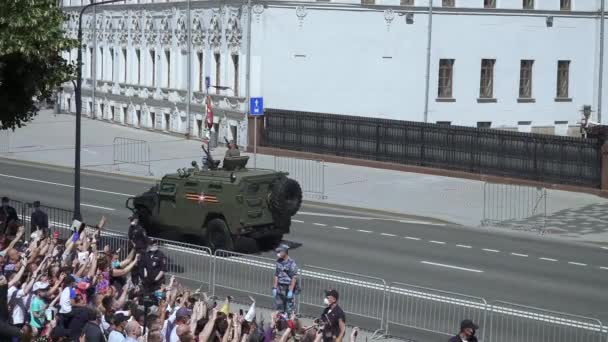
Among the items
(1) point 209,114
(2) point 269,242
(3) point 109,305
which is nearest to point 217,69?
(1) point 209,114

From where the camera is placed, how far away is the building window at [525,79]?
51438 millimetres

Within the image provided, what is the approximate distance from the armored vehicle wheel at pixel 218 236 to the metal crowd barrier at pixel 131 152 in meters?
17.7

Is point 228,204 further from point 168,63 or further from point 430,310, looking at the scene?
point 168,63

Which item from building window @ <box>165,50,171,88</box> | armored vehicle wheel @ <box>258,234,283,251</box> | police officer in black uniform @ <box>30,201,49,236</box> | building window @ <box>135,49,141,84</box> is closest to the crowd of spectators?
police officer in black uniform @ <box>30,201,49,236</box>

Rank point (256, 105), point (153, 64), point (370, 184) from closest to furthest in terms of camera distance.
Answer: point (370, 184)
point (256, 105)
point (153, 64)

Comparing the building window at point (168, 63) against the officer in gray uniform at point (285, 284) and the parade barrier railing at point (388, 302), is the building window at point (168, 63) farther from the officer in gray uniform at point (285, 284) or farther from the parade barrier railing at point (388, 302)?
the officer in gray uniform at point (285, 284)

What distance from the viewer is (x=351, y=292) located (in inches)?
722

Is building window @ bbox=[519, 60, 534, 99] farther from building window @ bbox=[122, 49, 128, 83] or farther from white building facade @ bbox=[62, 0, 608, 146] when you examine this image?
building window @ bbox=[122, 49, 128, 83]

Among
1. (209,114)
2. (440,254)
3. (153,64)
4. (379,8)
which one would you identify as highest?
(379,8)

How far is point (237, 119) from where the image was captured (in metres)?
47.2

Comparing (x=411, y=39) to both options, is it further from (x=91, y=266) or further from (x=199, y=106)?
(x=91, y=266)

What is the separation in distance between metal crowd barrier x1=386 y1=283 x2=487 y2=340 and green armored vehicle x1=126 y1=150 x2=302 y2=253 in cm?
662

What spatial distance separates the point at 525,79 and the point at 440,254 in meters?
27.4

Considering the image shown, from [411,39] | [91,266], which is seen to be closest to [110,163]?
[411,39]
